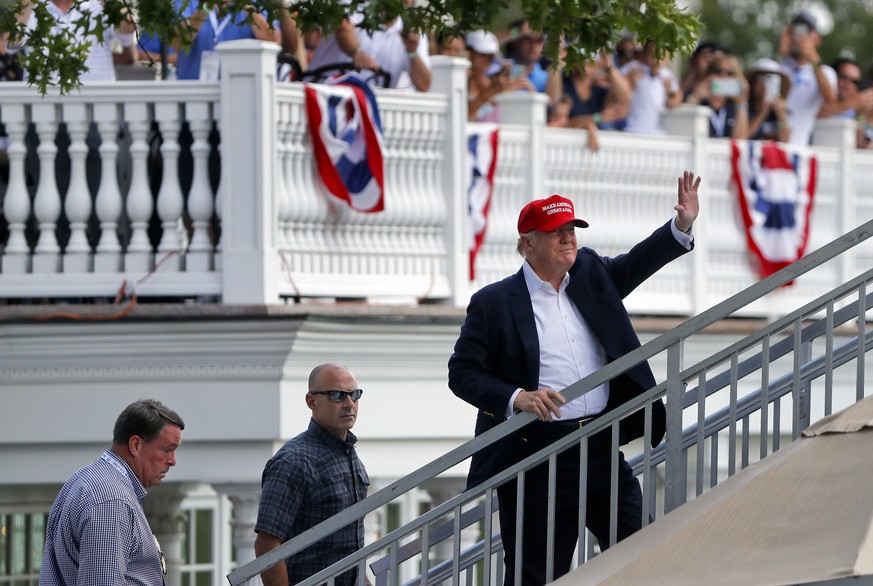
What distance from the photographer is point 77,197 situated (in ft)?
35.9

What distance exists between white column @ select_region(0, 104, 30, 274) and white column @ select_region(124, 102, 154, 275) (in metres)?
0.59

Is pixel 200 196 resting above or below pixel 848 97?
below

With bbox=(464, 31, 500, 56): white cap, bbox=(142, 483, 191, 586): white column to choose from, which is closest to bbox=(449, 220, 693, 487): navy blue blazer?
bbox=(142, 483, 191, 586): white column

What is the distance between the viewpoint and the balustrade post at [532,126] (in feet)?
42.0

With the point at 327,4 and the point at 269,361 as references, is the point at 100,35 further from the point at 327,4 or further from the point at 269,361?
the point at 269,361

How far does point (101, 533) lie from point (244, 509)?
4.59 m

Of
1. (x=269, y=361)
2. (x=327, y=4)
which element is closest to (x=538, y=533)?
(x=327, y=4)

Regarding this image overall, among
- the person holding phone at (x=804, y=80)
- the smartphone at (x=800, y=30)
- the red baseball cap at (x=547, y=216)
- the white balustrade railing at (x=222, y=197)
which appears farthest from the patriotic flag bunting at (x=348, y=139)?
the smartphone at (x=800, y=30)

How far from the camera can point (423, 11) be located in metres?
9.37

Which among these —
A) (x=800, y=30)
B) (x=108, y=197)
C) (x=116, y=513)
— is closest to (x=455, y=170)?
(x=108, y=197)

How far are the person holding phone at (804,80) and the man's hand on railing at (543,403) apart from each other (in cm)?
880

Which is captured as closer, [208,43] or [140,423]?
[140,423]

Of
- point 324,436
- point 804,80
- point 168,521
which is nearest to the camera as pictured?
point 324,436

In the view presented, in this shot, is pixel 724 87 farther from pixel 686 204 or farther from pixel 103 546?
pixel 103 546
